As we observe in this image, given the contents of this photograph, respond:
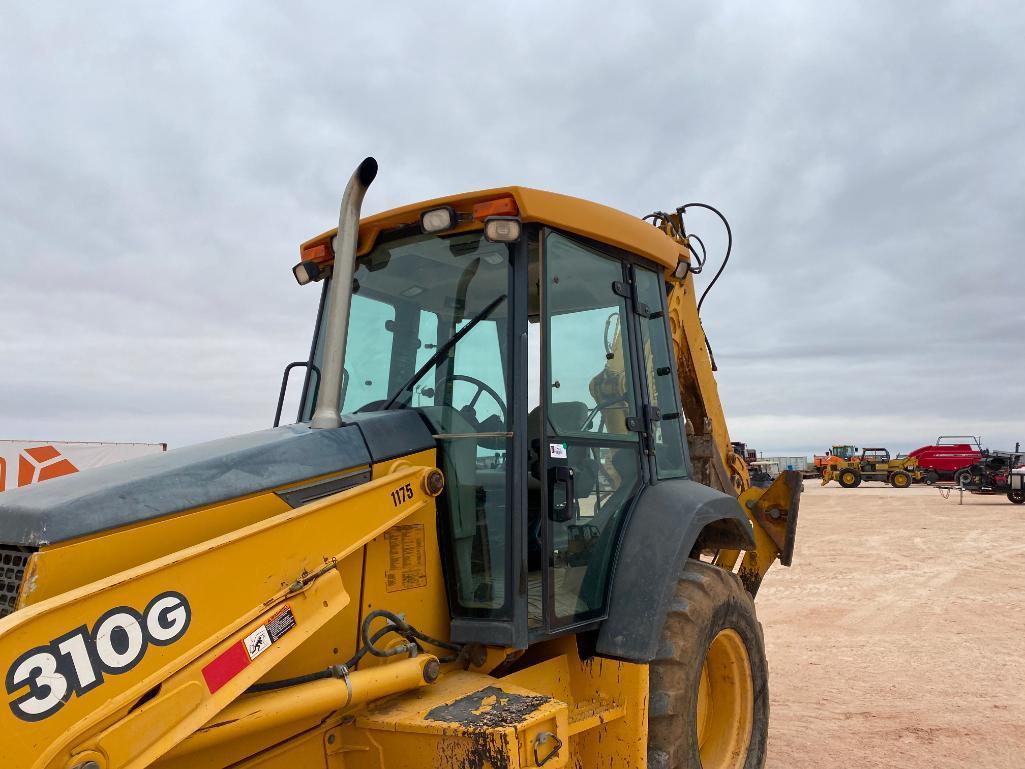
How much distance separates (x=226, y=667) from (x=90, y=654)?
0.38 meters

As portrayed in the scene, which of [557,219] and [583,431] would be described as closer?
[557,219]

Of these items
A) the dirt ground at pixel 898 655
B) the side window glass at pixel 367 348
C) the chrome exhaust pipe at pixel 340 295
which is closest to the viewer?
the chrome exhaust pipe at pixel 340 295

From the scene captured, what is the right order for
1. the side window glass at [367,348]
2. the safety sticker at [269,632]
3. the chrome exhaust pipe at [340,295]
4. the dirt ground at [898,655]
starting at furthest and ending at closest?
1. the dirt ground at [898,655]
2. the side window glass at [367,348]
3. the chrome exhaust pipe at [340,295]
4. the safety sticker at [269,632]

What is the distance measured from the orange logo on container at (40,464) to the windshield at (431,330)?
9958 mm

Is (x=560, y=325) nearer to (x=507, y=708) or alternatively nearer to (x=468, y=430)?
(x=468, y=430)

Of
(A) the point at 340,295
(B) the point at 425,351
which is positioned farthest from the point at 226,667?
(B) the point at 425,351

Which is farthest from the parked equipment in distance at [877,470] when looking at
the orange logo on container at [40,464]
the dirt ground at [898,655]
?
the orange logo on container at [40,464]

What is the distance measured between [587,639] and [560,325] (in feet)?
4.33

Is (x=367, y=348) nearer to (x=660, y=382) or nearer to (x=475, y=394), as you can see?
(x=475, y=394)

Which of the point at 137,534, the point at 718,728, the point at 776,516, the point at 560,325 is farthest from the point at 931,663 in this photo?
the point at 137,534

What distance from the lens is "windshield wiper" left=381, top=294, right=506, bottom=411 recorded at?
10.6ft

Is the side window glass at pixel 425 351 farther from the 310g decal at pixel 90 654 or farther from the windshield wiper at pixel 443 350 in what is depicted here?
the 310g decal at pixel 90 654

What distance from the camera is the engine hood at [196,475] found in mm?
2215

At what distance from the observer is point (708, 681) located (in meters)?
4.02
